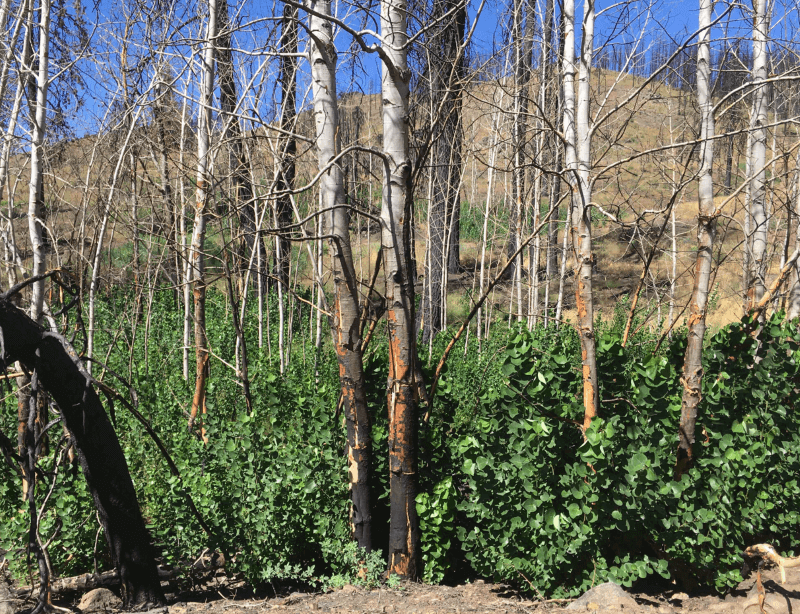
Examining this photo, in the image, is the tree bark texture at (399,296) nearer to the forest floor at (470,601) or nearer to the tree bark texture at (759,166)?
the forest floor at (470,601)

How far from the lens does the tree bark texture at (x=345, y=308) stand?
152 inches

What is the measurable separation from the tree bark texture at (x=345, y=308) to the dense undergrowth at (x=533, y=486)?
0.16 m

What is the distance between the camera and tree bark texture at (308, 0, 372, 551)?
3.87m

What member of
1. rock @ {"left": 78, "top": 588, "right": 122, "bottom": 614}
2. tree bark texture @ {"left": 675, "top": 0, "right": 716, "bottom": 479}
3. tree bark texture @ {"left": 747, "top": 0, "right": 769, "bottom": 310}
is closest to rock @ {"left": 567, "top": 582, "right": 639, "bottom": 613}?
tree bark texture @ {"left": 675, "top": 0, "right": 716, "bottom": 479}

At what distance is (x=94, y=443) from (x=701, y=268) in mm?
3775

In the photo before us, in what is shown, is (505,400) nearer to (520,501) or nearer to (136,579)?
(520,501)

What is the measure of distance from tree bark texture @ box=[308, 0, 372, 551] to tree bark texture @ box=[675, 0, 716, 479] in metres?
2.00

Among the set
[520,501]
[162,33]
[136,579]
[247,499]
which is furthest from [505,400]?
[162,33]

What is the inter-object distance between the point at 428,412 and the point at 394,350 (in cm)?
62

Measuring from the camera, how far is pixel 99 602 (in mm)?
3711

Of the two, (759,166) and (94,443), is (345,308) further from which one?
(759,166)

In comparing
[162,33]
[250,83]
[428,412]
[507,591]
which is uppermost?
[162,33]

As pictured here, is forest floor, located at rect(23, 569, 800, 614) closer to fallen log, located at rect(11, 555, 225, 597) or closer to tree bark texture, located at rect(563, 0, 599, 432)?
fallen log, located at rect(11, 555, 225, 597)

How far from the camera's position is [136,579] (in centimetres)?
351
